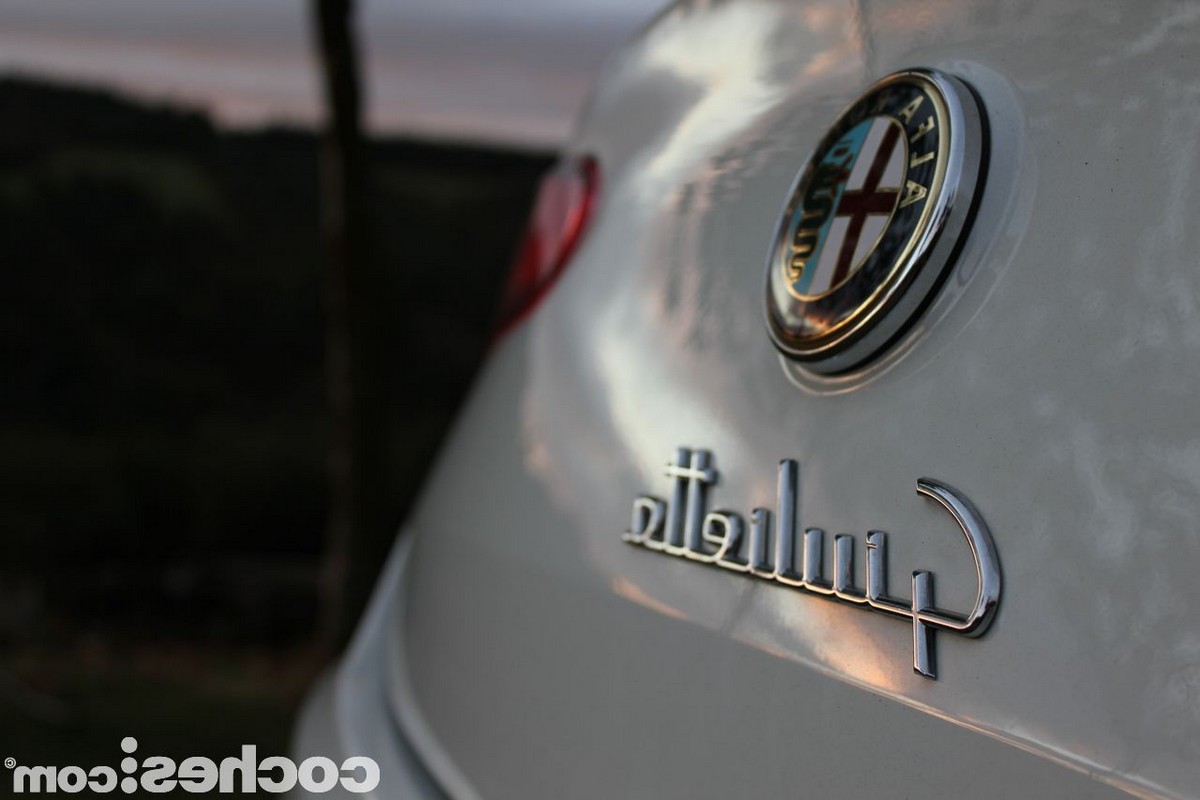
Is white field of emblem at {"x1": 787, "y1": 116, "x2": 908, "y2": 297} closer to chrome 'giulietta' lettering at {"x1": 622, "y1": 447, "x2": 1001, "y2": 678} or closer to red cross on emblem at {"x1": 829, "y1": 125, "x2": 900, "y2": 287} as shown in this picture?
red cross on emblem at {"x1": 829, "y1": 125, "x2": 900, "y2": 287}

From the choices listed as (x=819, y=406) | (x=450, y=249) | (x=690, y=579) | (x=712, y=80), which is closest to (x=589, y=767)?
(x=690, y=579)

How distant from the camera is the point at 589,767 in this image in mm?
996

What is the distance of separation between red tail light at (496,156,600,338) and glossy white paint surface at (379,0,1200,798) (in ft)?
0.17

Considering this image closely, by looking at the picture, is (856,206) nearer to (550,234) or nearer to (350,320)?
(550,234)

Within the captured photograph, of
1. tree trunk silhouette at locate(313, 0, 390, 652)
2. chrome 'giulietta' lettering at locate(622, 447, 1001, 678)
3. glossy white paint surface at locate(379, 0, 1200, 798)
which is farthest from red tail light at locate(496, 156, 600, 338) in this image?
tree trunk silhouette at locate(313, 0, 390, 652)

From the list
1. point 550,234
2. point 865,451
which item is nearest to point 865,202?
point 865,451

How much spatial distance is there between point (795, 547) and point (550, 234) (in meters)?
0.66

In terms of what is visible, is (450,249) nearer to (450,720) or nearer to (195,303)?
(195,303)

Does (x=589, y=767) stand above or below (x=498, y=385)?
below

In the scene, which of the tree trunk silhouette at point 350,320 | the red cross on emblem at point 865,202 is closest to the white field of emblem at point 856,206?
the red cross on emblem at point 865,202

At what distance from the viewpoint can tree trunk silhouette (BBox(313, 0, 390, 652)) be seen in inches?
192

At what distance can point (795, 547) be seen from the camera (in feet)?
2.77

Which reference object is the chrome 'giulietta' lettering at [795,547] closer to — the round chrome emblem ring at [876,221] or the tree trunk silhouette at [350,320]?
the round chrome emblem ring at [876,221]

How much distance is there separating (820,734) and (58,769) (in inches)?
158
